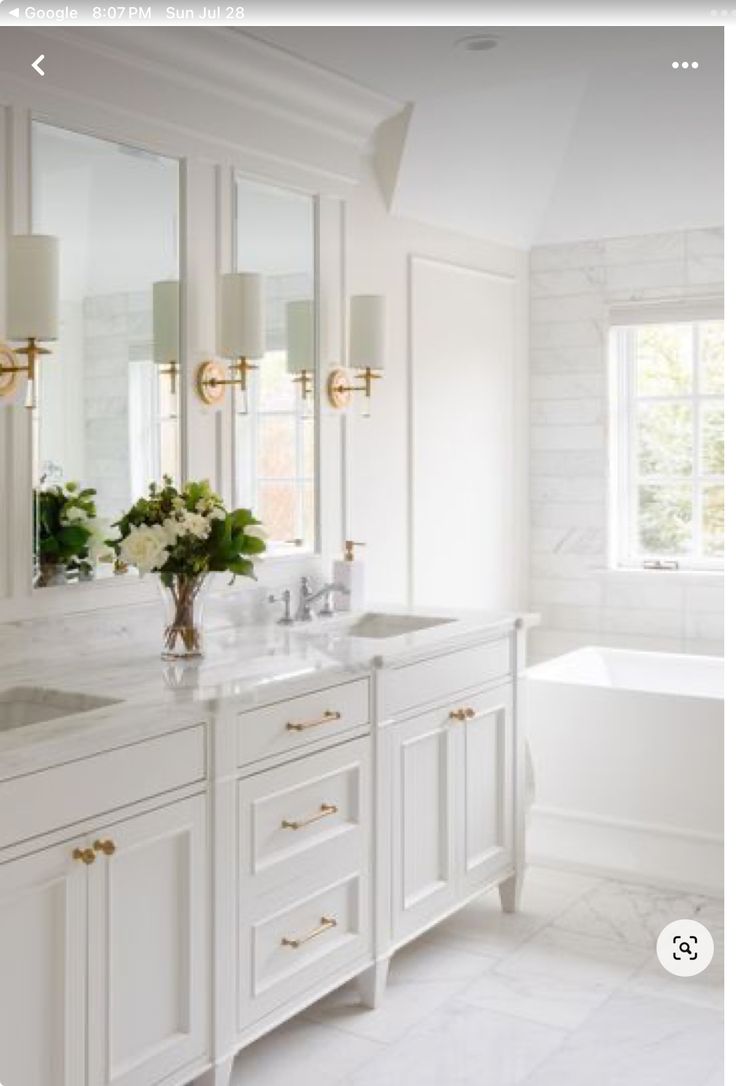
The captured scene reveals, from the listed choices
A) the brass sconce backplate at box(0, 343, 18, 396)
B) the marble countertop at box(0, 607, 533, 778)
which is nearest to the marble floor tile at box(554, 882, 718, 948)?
the marble countertop at box(0, 607, 533, 778)

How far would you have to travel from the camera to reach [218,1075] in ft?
6.14

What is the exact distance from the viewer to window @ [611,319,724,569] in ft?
12.1

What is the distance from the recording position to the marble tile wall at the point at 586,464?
3.67 meters

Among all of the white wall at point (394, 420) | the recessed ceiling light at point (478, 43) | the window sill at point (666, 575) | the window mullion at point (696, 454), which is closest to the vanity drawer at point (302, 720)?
the white wall at point (394, 420)

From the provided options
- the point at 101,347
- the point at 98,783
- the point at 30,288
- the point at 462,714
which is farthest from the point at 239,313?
the point at 98,783

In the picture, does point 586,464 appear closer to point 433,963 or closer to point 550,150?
point 550,150

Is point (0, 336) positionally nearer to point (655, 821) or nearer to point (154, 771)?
point (154, 771)

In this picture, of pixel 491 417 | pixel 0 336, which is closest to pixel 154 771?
pixel 0 336

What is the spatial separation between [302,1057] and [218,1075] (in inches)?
9.7

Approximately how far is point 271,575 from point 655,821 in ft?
3.77

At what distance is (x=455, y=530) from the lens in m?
3.47

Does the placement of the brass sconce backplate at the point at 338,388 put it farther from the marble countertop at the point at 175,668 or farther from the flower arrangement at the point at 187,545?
the flower arrangement at the point at 187,545

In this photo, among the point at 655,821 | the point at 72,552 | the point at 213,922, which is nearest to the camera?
the point at 213,922

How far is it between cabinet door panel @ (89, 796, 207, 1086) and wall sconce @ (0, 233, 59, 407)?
2.64 feet
